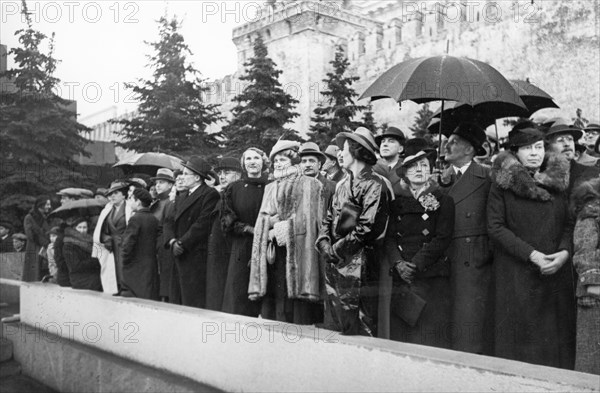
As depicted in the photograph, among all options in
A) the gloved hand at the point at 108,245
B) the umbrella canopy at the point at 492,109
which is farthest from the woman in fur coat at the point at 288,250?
the gloved hand at the point at 108,245

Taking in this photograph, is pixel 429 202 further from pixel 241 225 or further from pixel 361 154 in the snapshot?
A: pixel 241 225

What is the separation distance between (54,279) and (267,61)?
30.6 feet

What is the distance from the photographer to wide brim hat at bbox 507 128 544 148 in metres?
3.73

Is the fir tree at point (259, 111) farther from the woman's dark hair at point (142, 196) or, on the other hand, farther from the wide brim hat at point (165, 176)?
the woman's dark hair at point (142, 196)

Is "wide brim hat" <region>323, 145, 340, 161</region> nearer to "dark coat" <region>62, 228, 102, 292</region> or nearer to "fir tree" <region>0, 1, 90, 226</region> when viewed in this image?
"dark coat" <region>62, 228, 102, 292</region>

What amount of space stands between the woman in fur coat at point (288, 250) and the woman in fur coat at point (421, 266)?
66cm

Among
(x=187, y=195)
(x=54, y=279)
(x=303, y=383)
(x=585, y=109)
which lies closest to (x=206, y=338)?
(x=303, y=383)

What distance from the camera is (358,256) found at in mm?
3434

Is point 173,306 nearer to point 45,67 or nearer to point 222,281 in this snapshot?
point 222,281

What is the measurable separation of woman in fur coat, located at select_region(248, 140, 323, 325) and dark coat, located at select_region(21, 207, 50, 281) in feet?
15.4

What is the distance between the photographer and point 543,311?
11.4 feet

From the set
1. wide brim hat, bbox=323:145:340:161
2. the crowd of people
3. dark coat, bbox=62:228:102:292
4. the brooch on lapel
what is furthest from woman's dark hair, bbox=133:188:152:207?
the brooch on lapel

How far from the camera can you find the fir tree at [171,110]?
1655cm

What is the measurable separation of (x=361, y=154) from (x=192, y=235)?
2.05 metres
